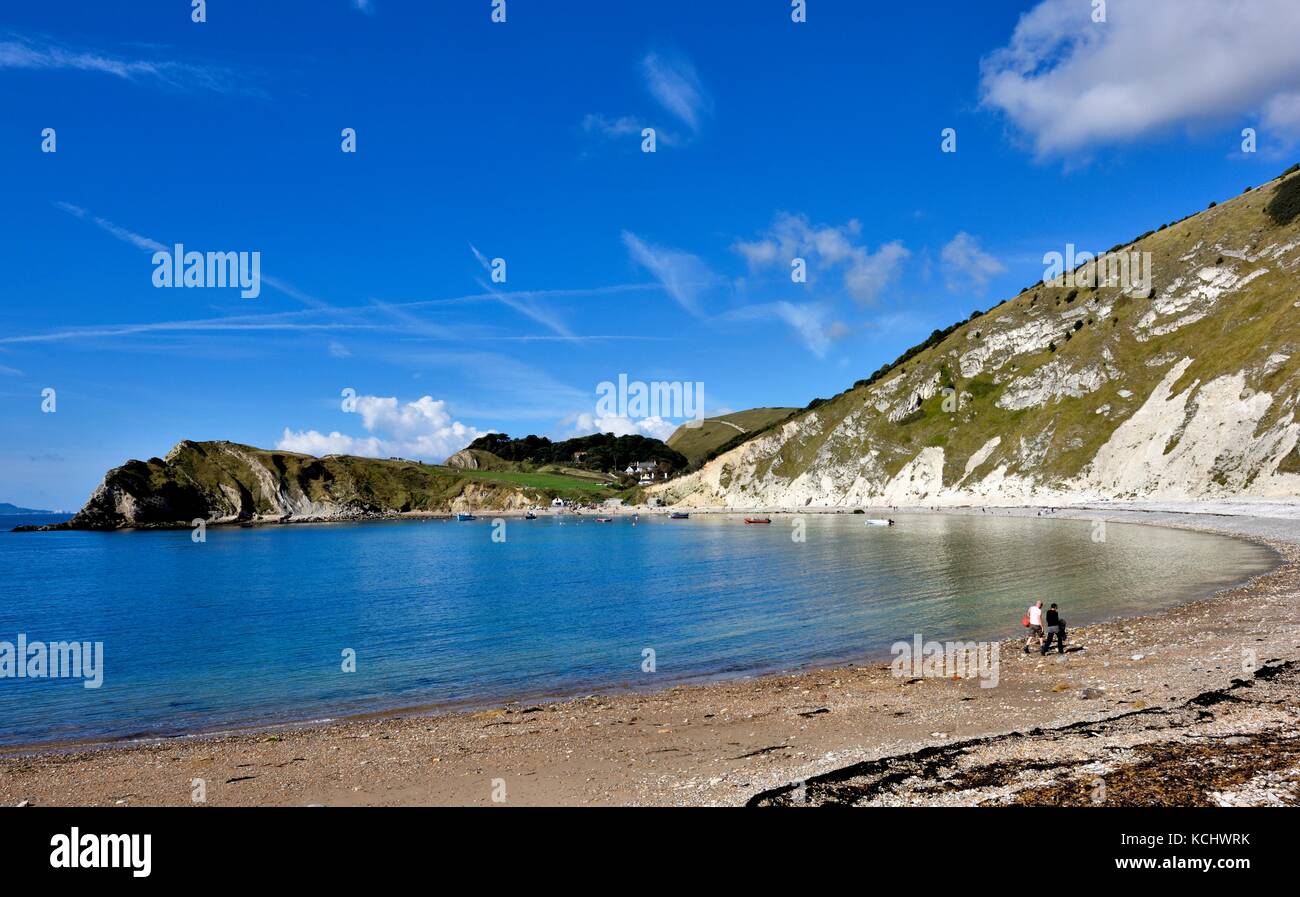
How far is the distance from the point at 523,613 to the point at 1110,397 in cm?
12759

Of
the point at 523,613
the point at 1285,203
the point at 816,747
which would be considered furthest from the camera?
the point at 1285,203

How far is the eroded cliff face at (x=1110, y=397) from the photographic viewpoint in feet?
325

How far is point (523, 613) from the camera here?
1841 inches

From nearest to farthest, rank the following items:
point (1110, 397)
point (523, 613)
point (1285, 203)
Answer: point (523, 613), point (1110, 397), point (1285, 203)

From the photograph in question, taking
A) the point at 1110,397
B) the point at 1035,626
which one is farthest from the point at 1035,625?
the point at 1110,397

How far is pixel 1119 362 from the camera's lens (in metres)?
137

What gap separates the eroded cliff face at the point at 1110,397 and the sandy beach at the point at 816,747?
89802 mm

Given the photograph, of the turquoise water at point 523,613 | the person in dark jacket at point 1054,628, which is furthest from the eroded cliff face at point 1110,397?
the person in dark jacket at point 1054,628

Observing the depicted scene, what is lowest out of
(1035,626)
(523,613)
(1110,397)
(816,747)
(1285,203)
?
(523,613)

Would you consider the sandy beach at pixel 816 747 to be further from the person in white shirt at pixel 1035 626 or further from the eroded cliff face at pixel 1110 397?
the eroded cliff face at pixel 1110 397

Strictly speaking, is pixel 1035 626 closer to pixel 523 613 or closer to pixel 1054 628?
pixel 1054 628

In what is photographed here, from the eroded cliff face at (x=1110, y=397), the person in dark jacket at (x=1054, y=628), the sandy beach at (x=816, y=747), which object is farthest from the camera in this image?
the eroded cliff face at (x=1110, y=397)

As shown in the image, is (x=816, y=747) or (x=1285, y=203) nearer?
(x=816, y=747)

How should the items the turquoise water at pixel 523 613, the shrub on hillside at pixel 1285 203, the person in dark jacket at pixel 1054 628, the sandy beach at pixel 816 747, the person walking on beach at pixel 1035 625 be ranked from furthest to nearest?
the shrub on hillside at pixel 1285 203
the turquoise water at pixel 523 613
the person walking on beach at pixel 1035 625
the person in dark jacket at pixel 1054 628
the sandy beach at pixel 816 747
